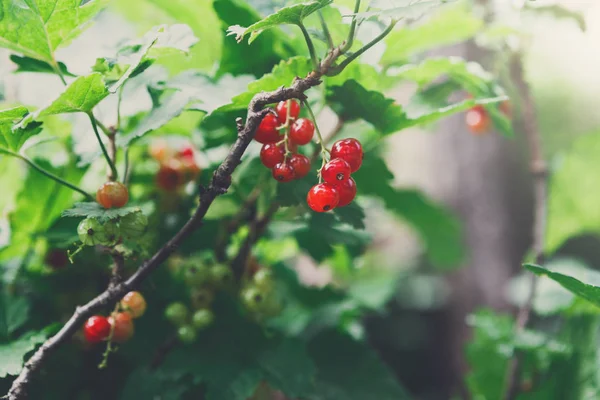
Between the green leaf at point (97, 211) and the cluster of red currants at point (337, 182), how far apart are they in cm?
22

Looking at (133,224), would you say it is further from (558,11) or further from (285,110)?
(558,11)

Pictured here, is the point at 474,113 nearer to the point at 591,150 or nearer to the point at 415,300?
the point at 591,150

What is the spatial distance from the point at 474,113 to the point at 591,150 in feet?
1.10

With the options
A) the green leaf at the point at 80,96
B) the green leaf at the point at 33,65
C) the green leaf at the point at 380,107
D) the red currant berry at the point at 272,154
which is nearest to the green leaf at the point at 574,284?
the green leaf at the point at 380,107

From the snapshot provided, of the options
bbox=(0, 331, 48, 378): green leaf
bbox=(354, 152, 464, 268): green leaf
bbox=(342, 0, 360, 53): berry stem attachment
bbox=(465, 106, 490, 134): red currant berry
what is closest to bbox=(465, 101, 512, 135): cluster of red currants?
bbox=(465, 106, 490, 134): red currant berry

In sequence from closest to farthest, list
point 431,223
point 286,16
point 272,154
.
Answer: point 286,16
point 272,154
point 431,223

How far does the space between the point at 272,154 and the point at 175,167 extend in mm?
382

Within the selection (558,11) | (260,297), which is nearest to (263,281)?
(260,297)

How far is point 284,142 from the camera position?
622 mm

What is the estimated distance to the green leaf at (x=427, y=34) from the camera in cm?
82

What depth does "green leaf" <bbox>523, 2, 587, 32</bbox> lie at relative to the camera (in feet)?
2.97

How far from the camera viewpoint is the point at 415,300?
248 cm

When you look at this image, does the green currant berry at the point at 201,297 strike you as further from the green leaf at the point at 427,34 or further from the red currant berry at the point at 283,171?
the green leaf at the point at 427,34

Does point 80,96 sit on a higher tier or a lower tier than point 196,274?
higher
